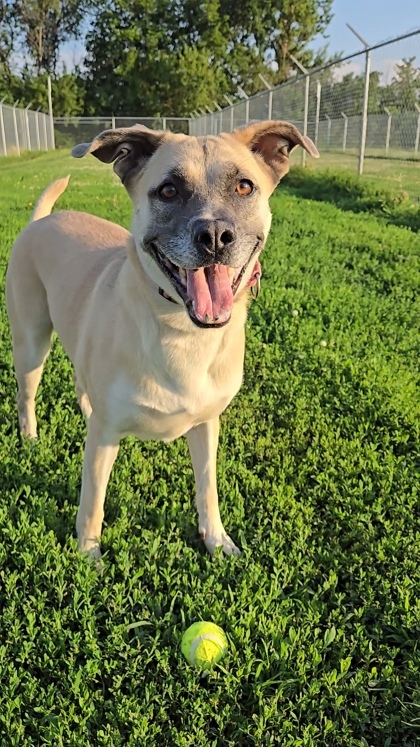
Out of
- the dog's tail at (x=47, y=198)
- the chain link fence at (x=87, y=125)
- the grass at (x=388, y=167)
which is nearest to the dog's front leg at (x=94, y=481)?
the dog's tail at (x=47, y=198)

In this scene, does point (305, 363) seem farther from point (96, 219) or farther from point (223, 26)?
point (223, 26)

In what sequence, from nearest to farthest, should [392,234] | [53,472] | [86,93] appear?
[53,472] → [392,234] → [86,93]

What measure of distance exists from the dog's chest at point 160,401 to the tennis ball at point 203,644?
2.52ft

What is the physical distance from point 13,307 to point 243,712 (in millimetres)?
2465

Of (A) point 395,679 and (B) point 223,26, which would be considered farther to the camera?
(B) point 223,26

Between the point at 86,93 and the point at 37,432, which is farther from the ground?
the point at 86,93

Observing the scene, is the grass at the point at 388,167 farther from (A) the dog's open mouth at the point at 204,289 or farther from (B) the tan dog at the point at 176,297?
(A) the dog's open mouth at the point at 204,289

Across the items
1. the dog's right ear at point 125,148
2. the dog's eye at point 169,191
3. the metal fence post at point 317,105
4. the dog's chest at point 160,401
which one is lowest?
the dog's chest at point 160,401

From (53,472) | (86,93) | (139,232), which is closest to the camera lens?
(139,232)

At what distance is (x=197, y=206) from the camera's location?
7.13 ft

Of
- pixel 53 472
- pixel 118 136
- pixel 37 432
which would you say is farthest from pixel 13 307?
pixel 118 136

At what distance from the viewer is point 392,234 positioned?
28.1 feet

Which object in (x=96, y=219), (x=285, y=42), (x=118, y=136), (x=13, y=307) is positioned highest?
(x=285, y=42)

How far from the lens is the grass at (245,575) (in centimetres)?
196
